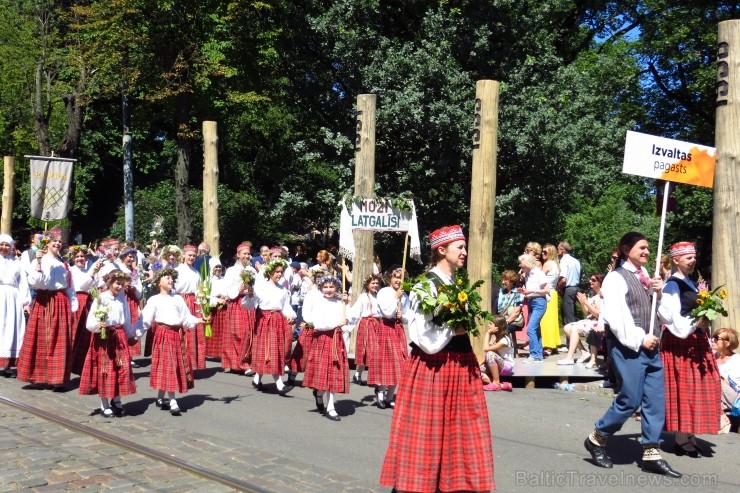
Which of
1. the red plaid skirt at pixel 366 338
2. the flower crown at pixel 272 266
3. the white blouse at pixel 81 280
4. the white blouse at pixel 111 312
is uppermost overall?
the flower crown at pixel 272 266

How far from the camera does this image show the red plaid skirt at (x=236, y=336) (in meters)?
12.8

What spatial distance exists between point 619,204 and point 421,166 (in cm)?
477

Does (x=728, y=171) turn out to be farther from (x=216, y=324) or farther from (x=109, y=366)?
(x=216, y=324)

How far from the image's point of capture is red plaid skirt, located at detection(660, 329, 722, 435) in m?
7.69

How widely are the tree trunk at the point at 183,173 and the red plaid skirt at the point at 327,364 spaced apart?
16.5 m

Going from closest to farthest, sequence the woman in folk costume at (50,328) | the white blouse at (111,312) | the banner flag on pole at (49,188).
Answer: the white blouse at (111,312)
the woman in folk costume at (50,328)
the banner flag on pole at (49,188)

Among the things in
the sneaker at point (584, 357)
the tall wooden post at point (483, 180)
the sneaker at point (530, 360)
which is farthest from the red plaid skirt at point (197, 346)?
the sneaker at point (584, 357)

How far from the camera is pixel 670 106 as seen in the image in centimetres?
2880

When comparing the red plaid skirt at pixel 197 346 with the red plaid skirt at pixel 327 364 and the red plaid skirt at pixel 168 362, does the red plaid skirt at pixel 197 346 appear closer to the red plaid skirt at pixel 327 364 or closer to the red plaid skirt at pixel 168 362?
the red plaid skirt at pixel 168 362

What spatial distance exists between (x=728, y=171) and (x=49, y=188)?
467 inches

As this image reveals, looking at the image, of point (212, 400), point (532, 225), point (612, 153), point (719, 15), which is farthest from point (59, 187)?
point (719, 15)

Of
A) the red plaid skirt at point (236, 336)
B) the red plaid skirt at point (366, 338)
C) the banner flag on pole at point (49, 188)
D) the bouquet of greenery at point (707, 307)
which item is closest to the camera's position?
the bouquet of greenery at point (707, 307)

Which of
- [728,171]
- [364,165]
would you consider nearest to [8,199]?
[364,165]

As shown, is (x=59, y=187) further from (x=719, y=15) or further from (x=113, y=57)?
(x=719, y=15)
